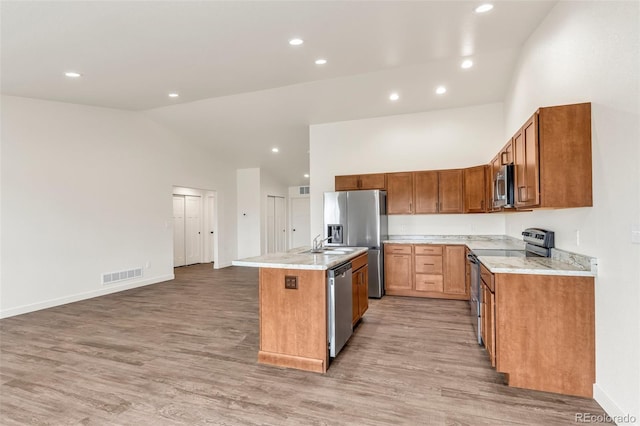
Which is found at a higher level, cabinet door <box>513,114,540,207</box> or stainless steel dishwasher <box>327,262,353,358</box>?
cabinet door <box>513,114,540,207</box>

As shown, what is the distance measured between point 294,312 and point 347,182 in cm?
346

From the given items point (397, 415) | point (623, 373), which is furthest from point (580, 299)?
point (397, 415)

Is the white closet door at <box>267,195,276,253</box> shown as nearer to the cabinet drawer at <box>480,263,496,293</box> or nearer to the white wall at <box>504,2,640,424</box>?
the cabinet drawer at <box>480,263,496,293</box>

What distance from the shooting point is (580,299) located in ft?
7.69

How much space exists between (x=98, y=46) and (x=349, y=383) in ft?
12.9

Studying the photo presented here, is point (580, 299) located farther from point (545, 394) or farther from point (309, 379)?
point (309, 379)

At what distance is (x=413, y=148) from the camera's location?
5852mm

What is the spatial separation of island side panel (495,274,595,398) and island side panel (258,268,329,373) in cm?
141

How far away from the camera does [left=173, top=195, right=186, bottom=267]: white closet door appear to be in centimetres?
888

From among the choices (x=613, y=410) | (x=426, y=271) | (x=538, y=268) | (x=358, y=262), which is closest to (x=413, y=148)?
(x=426, y=271)

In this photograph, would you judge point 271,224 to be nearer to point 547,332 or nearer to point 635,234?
point 547,332

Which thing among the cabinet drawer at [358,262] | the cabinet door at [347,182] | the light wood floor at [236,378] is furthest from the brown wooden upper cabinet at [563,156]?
the cabinet door at [347,182]

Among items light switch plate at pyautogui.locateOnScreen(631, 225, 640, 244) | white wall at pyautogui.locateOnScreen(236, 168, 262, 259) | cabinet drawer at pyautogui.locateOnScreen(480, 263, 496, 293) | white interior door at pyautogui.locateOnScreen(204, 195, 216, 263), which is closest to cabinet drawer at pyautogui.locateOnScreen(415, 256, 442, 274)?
cabinet drawer at pyautogui.locateOnScreen(480, 263, 496, 293)

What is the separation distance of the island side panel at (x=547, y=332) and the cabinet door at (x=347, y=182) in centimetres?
359
